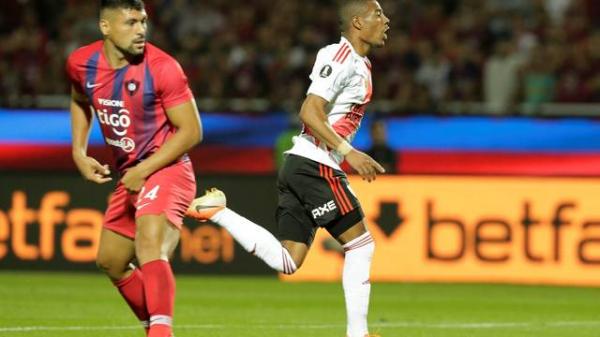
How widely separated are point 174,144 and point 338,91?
133cm

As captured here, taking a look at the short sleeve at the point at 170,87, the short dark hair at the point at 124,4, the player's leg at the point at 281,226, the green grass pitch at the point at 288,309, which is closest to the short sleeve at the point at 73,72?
the short dark hair at the point at 124,4

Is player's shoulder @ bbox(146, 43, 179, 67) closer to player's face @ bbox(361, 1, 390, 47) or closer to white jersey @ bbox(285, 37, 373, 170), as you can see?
white jersey @ bbox(285, 37, 373, 170)

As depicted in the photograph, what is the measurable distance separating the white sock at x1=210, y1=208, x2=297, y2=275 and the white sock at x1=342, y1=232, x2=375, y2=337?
41cm

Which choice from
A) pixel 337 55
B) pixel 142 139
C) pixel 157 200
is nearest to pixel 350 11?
pixel 337 55

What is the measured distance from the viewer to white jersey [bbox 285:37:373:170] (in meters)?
8.13

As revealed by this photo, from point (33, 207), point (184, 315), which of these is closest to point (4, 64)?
point (33, 207)

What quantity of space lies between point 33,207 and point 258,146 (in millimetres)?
4167

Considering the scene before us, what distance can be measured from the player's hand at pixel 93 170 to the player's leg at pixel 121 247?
11 cm

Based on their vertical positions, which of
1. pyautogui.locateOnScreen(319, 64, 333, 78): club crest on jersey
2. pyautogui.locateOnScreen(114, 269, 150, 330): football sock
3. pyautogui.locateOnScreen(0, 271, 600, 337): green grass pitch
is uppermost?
pyautogui.locateOnScreen(319, 64, 333, 78): club crest on jersey

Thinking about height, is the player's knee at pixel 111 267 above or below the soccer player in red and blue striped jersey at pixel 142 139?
below

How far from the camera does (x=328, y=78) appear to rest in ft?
26.6

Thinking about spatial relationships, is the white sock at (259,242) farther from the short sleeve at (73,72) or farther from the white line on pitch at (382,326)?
the white line on pitch at (382,326)

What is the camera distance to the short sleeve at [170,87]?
723 centimetres

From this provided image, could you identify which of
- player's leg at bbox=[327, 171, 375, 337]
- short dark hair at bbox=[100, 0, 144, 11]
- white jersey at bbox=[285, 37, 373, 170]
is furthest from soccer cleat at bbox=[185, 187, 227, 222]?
short dark hair at bbox=[100, 0, 144, 11]
